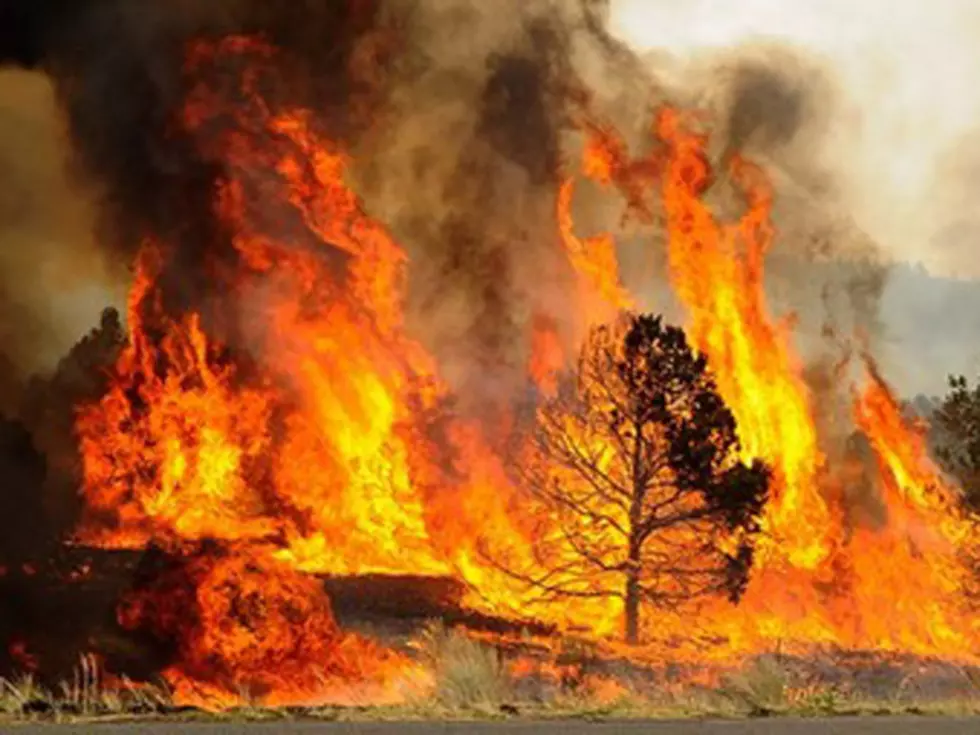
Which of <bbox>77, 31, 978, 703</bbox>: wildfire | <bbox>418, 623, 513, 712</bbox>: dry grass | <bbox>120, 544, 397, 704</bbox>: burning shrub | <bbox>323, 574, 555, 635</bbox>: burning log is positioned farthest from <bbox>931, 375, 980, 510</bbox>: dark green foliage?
<bbox>418, 623, 513, 712</bbox>: dry grass

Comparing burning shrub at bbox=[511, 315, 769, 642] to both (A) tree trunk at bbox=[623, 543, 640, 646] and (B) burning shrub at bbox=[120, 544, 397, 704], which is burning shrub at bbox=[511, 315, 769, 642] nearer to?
(A) tree trunk at bbox=[623, 543, 640, 646]

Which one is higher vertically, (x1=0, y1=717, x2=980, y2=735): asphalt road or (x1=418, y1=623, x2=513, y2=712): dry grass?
(x1=418, y1=623, x2=513, y2=712): dry grass

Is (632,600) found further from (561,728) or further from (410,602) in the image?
(561,728)

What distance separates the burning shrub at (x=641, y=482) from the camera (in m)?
33.3

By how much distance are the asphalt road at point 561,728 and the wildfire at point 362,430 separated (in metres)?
20.6

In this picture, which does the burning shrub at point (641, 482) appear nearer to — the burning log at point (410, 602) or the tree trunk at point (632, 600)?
the tree trunk at point (632, 600)

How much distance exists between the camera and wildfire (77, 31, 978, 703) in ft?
113

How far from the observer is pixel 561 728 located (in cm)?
1127

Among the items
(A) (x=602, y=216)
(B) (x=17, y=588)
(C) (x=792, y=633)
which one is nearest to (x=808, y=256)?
(A) (x=602, y=216)

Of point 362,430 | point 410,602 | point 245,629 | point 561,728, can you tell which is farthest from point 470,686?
point 362,430

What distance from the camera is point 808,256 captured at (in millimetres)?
48656

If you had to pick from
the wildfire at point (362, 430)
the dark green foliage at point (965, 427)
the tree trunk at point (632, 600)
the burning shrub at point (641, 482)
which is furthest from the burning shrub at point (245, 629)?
the dark green foliage at point (965, 427)

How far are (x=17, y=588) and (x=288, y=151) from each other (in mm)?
13000

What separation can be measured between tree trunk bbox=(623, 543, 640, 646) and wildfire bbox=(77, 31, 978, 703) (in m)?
1.03
